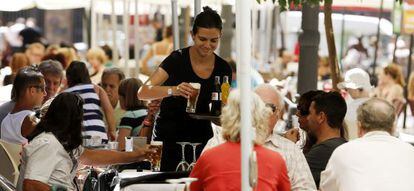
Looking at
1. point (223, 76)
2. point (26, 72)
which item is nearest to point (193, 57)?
point (223, 76)

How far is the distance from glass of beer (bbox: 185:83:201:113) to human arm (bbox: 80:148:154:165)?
0.41 m

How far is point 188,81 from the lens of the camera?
8773mm

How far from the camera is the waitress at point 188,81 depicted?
8.71 meters

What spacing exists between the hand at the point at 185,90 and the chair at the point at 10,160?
8.22 ft

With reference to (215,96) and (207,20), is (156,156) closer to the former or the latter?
(215,96)

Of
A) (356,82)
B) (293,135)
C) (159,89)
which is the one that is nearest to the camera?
(159,89)

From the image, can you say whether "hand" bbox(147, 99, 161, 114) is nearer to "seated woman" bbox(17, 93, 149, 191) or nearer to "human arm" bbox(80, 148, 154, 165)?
"human arm" bbox(80, 148, 154, 165)

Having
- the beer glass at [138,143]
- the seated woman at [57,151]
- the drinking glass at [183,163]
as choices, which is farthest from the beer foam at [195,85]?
the beer glass at [138,143]

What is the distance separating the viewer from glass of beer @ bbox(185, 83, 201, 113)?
27.5 ft

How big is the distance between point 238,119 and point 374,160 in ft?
3.31

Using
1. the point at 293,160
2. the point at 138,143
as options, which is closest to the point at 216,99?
the point at 138,143


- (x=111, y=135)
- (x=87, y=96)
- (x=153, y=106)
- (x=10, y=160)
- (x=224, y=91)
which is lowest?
(x=111, y=135)

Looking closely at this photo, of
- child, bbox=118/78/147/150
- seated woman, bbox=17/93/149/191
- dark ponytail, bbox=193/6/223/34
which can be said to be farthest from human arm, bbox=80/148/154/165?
child, bbox=118/78/147/150

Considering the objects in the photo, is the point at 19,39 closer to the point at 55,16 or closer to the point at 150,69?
the point at 150,69
